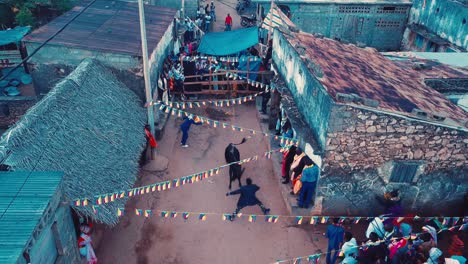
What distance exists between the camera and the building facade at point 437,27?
19172 mm

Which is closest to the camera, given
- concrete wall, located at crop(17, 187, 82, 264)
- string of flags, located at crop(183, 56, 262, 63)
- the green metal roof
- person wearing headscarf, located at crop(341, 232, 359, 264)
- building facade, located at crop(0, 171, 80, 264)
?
the green metal roof

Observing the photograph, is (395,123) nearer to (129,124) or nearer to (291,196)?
(291,196)

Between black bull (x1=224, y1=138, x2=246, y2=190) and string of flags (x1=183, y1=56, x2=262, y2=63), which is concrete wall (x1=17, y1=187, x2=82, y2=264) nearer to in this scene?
black bull (x1=224, y1=138, x2=246, y2=190)

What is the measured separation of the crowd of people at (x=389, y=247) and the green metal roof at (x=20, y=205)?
613 cm

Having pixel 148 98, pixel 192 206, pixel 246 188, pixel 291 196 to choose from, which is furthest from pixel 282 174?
pixel 148 98

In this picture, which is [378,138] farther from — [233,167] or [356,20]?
[356,20]

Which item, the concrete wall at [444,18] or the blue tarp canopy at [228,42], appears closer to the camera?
the blue tarp canopy at [228,42]

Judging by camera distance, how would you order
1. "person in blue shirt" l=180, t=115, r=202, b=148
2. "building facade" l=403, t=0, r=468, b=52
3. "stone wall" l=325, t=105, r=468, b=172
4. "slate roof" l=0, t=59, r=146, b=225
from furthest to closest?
"building facade" l=403, t=0, r=468, b=52 → "person in blue shirt" l=180, t=115, r=202, b=148 → "stone wall" l=325, t=105, r=468, b=172 → "slate roof" l=0, t=59, r=146, b=225

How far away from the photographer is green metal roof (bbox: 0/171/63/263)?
561 cm

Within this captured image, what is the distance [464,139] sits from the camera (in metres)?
9.64

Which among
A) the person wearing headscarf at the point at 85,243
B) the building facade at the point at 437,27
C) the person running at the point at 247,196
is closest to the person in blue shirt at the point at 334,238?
the person running at the point at 247,196

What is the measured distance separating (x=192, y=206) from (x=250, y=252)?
2.42m

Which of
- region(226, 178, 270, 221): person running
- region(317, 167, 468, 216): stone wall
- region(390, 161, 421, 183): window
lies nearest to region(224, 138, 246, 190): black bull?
region(226, 178, 270, 221): person running

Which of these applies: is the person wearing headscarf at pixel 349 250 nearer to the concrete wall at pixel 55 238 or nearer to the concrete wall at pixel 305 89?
the concrete wall at pixel 305 89
